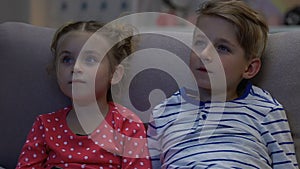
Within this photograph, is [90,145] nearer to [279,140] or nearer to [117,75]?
[117,75]

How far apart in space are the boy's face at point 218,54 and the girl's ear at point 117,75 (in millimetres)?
191

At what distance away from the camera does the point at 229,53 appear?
1172 millimetres

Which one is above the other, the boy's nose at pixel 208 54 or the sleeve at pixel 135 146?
the boy's nose at pixel 208 54

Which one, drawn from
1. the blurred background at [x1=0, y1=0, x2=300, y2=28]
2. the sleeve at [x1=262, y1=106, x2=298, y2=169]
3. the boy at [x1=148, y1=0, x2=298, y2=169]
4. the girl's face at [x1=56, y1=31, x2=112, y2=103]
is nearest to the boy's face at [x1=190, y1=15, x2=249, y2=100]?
the boy at [x1=148, y1=0, x2=298, y2=169]

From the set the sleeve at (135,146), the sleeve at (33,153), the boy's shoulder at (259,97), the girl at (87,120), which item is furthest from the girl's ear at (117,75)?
the boy's shoulder at (259,97)

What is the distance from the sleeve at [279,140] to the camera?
112cm

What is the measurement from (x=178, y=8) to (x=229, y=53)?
1462 millimetres

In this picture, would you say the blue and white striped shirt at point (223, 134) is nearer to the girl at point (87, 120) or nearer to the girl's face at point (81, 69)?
the girl at point (87, 120)

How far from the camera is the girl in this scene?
1.17m

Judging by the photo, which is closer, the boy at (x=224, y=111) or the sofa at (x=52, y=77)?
the boy at (x=224, y=111)

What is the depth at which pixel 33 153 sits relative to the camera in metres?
1.21

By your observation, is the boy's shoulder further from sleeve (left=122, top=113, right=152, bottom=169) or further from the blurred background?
the blurred background

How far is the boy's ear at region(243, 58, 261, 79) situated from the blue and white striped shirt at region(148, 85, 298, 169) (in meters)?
0.03

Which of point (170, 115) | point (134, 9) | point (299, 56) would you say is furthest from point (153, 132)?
point (134, 9)
